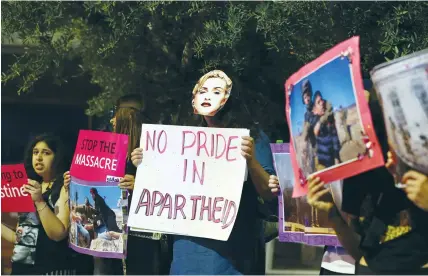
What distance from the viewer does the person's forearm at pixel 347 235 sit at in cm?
303

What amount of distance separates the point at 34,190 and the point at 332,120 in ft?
7.41

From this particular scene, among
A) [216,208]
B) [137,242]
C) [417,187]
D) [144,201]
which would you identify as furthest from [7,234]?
[417,187]

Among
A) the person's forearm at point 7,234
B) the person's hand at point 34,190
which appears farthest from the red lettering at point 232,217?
the person's forearm at point 7,234

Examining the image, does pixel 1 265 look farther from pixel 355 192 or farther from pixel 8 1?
pixel 355 192

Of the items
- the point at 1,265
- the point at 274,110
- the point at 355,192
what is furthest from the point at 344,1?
the point at 1,265

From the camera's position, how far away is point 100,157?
14.1ft

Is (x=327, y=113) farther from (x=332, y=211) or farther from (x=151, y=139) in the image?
(x=151, y=139)

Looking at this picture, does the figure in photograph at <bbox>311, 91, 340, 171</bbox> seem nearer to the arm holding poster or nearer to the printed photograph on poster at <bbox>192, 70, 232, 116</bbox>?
the arm holding poster

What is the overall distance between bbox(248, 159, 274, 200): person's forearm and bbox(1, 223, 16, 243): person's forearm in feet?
6.26

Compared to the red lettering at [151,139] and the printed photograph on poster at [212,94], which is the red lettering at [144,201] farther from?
the printed photograph on poster at [212,94]

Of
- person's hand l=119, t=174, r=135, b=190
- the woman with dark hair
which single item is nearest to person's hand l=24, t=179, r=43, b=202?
the woman with dark hair

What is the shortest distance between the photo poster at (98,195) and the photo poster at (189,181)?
0.26m

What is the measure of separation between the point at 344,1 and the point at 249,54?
0.70 m

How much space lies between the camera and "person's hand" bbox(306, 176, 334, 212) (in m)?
2.94
